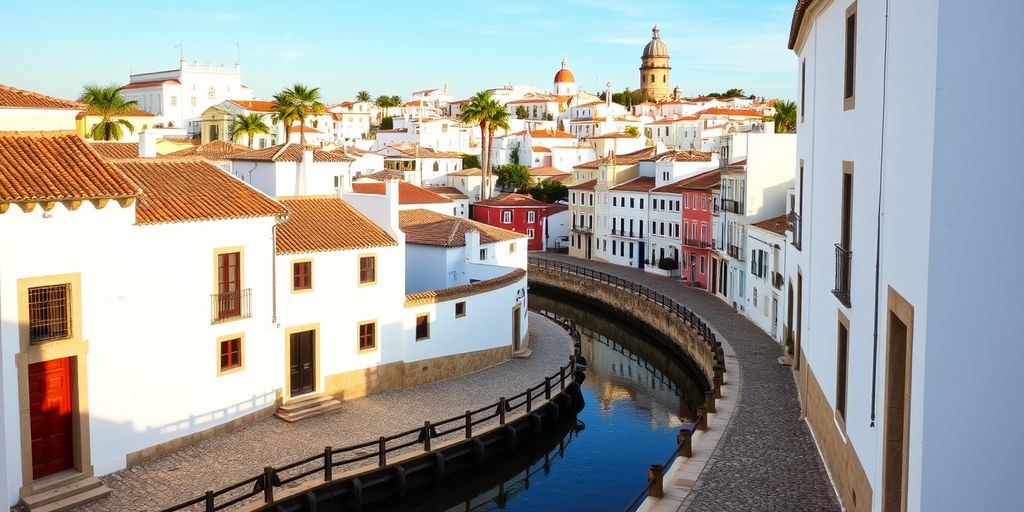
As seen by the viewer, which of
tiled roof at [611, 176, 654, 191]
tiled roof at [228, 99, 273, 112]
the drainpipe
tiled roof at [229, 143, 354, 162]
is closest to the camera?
the drainpipe

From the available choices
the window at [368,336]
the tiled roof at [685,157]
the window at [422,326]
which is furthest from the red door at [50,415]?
the tiled roof at [685,157]

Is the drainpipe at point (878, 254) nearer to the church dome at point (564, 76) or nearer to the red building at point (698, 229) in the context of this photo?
the red building at point (698, 229)

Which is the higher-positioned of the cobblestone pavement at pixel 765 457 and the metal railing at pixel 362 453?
the cobblestone pavement at pixel 765 457

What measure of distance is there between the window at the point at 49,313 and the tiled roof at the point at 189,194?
2.47 metres

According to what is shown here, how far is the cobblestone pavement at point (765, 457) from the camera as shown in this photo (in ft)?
55.5

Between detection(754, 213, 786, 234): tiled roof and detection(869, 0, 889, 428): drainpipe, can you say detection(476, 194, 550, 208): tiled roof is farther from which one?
detection(869, 0, 889, 428): drainpipe

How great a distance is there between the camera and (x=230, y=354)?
2412 cm

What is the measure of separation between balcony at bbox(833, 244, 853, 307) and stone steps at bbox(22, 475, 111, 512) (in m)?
14.8

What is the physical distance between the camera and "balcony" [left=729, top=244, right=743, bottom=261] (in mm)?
45772

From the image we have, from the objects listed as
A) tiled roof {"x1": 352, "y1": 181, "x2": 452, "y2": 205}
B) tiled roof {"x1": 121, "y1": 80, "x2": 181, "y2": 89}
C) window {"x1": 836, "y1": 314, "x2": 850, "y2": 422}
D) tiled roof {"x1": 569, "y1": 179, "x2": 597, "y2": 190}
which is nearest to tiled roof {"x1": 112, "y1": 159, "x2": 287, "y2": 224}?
window {"x1": 836, "y1": 314, "x2": 850, "y2": 422}

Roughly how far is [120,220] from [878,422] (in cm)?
1599

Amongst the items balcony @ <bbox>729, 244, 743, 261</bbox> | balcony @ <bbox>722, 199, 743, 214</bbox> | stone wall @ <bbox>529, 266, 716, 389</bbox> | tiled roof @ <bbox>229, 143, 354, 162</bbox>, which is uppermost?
tiled roof @ <bbox>229, 143, 354, 162</bbox>

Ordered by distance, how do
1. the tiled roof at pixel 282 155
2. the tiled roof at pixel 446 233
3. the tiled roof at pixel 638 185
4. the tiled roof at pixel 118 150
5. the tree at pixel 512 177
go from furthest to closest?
the tree at pixel 512 177, the tiled roof at pixel 638 185, the tiled roof at pixel 282 155, the tiled roof at pixel 446 233, the tiled roof at pixel 118 150

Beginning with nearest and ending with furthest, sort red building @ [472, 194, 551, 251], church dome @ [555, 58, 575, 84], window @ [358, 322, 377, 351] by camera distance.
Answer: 1. window @ [358, 322, 377, 351]
2. red building @ [472, 194, 551, 251]
3. church dome @ [555, 58, 575, 84]
